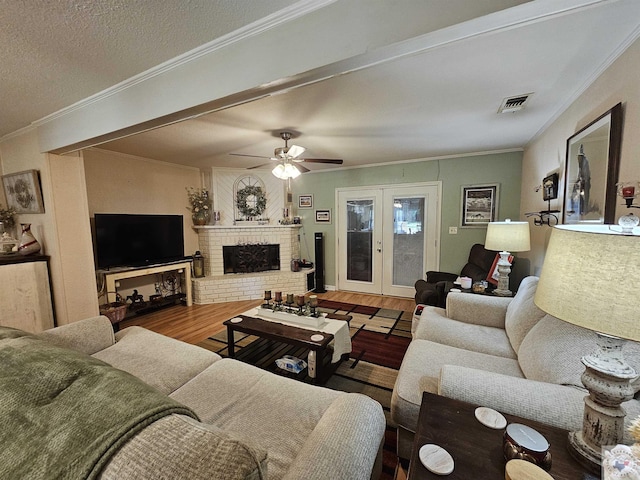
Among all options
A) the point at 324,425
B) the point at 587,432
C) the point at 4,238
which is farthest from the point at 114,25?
the point at 4,238

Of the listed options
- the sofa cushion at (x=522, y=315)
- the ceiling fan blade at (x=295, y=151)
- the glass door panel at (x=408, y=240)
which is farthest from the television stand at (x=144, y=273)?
the sofa cushion at (x=522, y=315)

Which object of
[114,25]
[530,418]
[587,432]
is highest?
[114,25]

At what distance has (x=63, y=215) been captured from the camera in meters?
2.51

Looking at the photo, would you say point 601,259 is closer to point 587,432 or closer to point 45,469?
point 587,432

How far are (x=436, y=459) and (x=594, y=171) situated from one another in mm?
2035

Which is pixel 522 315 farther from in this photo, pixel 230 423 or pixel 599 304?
pixel 230 423

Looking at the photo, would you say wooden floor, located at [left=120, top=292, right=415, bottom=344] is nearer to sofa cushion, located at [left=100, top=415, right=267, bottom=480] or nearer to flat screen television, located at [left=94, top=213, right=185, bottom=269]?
flat screen television, located at [left=94, top=213, right=185, bottom=269]

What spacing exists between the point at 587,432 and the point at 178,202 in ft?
16.5

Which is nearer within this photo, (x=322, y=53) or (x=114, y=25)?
(x=322, y=53)

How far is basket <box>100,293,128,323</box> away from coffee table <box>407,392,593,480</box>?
3247 mm

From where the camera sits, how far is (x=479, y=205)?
3.84 m

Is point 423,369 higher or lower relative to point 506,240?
lower

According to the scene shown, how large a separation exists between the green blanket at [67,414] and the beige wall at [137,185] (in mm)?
3332

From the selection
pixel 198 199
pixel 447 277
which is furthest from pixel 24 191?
pixel 447 277
